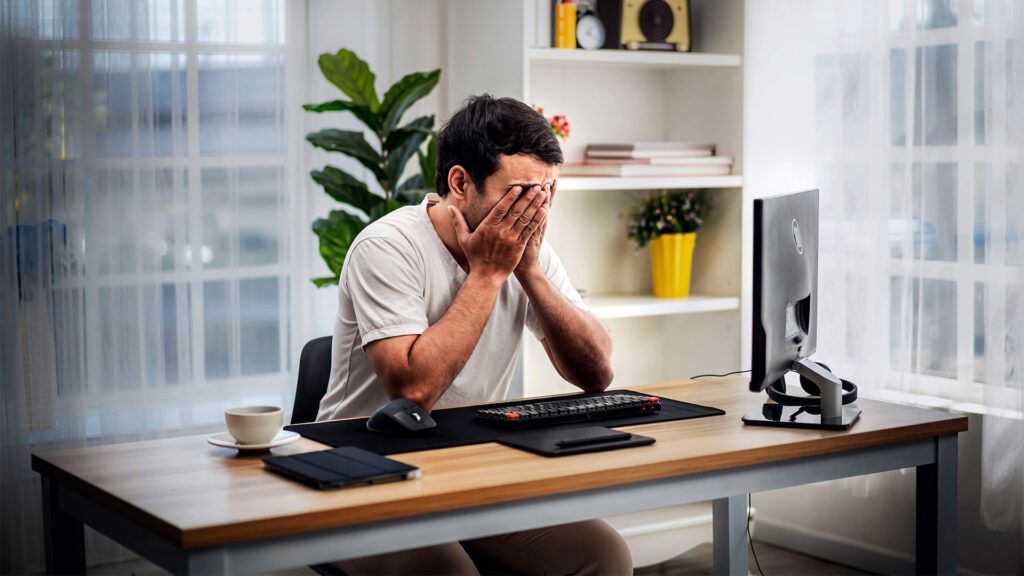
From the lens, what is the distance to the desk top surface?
143 cm

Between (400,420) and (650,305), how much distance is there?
5.77ft

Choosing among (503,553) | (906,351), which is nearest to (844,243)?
(906,351)

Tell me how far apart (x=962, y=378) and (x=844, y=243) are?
19.8 inches

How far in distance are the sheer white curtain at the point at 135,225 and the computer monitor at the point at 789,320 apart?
1.75m

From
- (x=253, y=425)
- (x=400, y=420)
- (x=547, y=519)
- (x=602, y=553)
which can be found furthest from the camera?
(x=602, y=553)

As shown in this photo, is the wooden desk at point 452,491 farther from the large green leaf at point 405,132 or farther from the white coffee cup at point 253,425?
the large green leaf at point 405,132

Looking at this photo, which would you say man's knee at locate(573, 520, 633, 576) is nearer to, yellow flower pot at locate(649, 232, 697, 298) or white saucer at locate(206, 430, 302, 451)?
white saucer at locate(206, 430, 302, 451)

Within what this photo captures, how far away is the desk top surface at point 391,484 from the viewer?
4.69ft

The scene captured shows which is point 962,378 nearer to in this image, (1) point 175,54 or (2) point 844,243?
(2) point 844,243

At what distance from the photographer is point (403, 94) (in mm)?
3119

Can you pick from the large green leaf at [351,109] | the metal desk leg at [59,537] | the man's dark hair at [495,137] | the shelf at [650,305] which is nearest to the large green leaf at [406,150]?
the large green leaf at [351,109]

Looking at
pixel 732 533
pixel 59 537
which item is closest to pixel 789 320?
pixel 732 533

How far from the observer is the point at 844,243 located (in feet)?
10.8

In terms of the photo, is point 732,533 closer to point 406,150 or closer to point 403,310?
point 403,310
